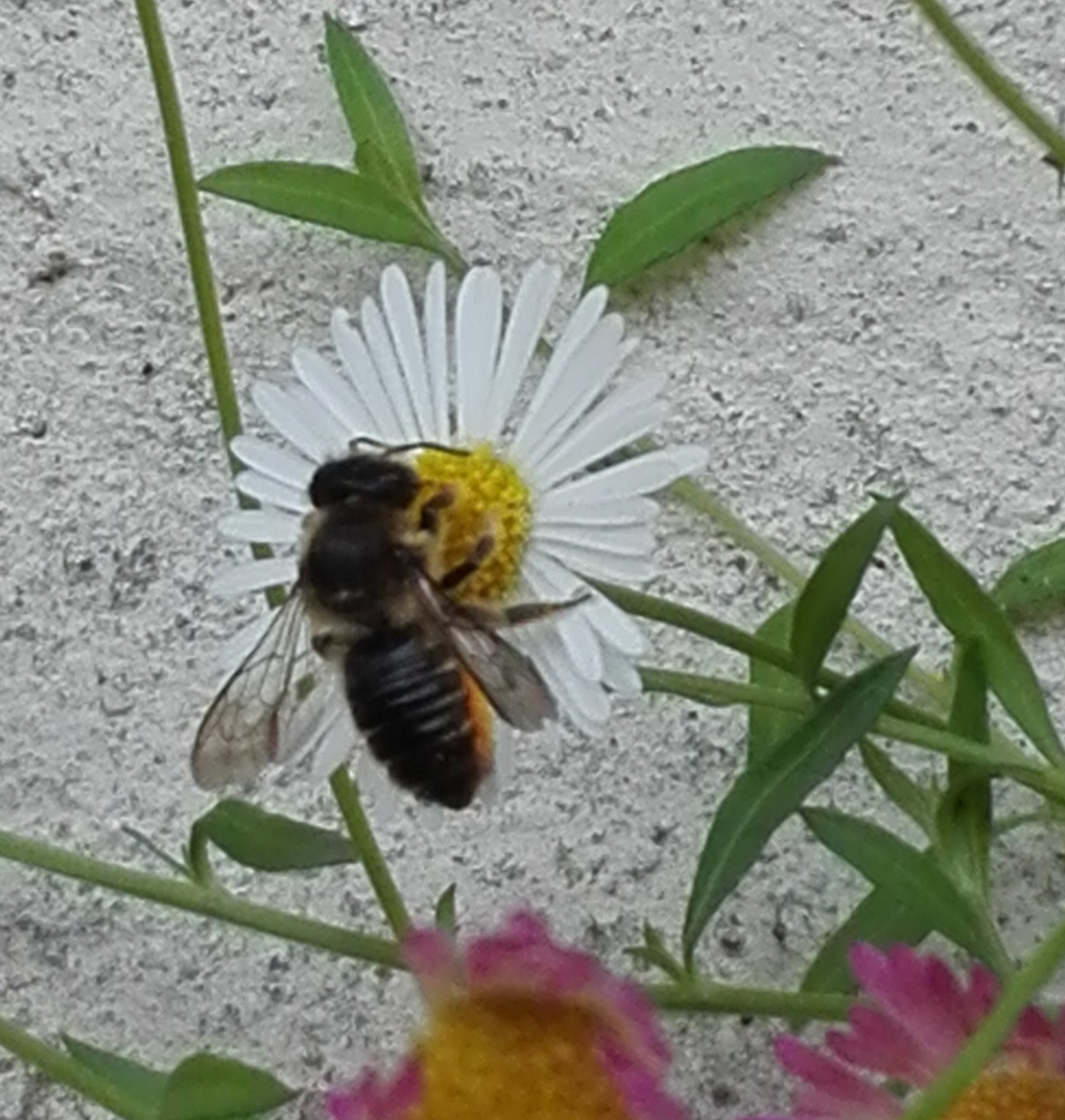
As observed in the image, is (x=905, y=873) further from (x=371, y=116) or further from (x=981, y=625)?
(x=371, y=116)

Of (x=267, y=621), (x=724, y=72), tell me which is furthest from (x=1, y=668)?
(x=724, y=72)

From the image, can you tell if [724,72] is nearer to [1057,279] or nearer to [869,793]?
[1057,279]

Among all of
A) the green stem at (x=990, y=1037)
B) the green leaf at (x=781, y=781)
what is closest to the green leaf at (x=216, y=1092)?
the green leaf at (x=781, y=781)

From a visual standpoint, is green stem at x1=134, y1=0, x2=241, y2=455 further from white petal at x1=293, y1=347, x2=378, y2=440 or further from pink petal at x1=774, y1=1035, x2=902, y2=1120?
pink petal at x1=774, y1=1035, x2=902, y2=1120

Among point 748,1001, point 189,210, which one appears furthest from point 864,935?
point 189,210

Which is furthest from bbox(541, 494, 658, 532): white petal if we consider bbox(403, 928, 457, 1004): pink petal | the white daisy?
bbox(403, 928, 457, 1004): pink petal

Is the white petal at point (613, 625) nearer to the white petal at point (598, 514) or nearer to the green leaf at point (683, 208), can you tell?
the white petal at point (598, 514)

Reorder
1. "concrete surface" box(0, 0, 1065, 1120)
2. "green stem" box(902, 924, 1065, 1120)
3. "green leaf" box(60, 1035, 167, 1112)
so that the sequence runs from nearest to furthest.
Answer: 1. "green stem" box(902, 924, 1065, 1120)
2. "green leaf" box(60, 1035, 167, 1112)
3. "concrete surface" box(0, 0, 1065, 1120)
